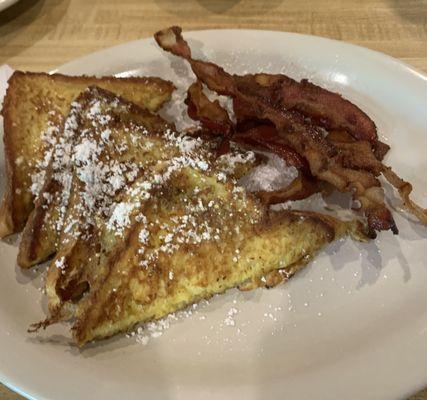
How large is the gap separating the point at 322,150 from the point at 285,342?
47 centimetres

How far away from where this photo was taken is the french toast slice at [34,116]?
1388 mm

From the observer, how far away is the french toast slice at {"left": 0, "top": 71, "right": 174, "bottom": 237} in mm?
1388

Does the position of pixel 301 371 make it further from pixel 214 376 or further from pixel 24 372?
pixel 24 372

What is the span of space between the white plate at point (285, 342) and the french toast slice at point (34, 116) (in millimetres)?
111

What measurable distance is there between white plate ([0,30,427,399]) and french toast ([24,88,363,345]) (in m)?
0.06

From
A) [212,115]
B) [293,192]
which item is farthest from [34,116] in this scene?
[293,192]

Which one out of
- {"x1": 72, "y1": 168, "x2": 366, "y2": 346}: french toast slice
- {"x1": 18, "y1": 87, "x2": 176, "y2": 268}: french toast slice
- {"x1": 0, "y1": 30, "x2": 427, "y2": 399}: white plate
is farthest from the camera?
{"x1": 18, "y1": 87, "x2": 176, "y2": 268}: french toast slice

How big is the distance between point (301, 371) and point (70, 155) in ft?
2.44

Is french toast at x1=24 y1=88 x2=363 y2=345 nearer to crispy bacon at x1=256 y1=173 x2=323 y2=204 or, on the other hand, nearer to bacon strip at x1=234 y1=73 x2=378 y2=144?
crispy bacon at x1=256 y1=173 x2=323 y2=204

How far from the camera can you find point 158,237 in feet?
4.07

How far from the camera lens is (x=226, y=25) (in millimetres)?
2074

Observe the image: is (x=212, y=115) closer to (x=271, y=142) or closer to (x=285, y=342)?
(x=271, y=142)

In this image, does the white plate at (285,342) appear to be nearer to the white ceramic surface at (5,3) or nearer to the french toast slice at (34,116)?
the french toast slice at (34,116)

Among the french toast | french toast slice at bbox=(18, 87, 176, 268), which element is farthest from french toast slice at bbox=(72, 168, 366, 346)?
french toast slice at bbox=(18, 87, 176, 268)
